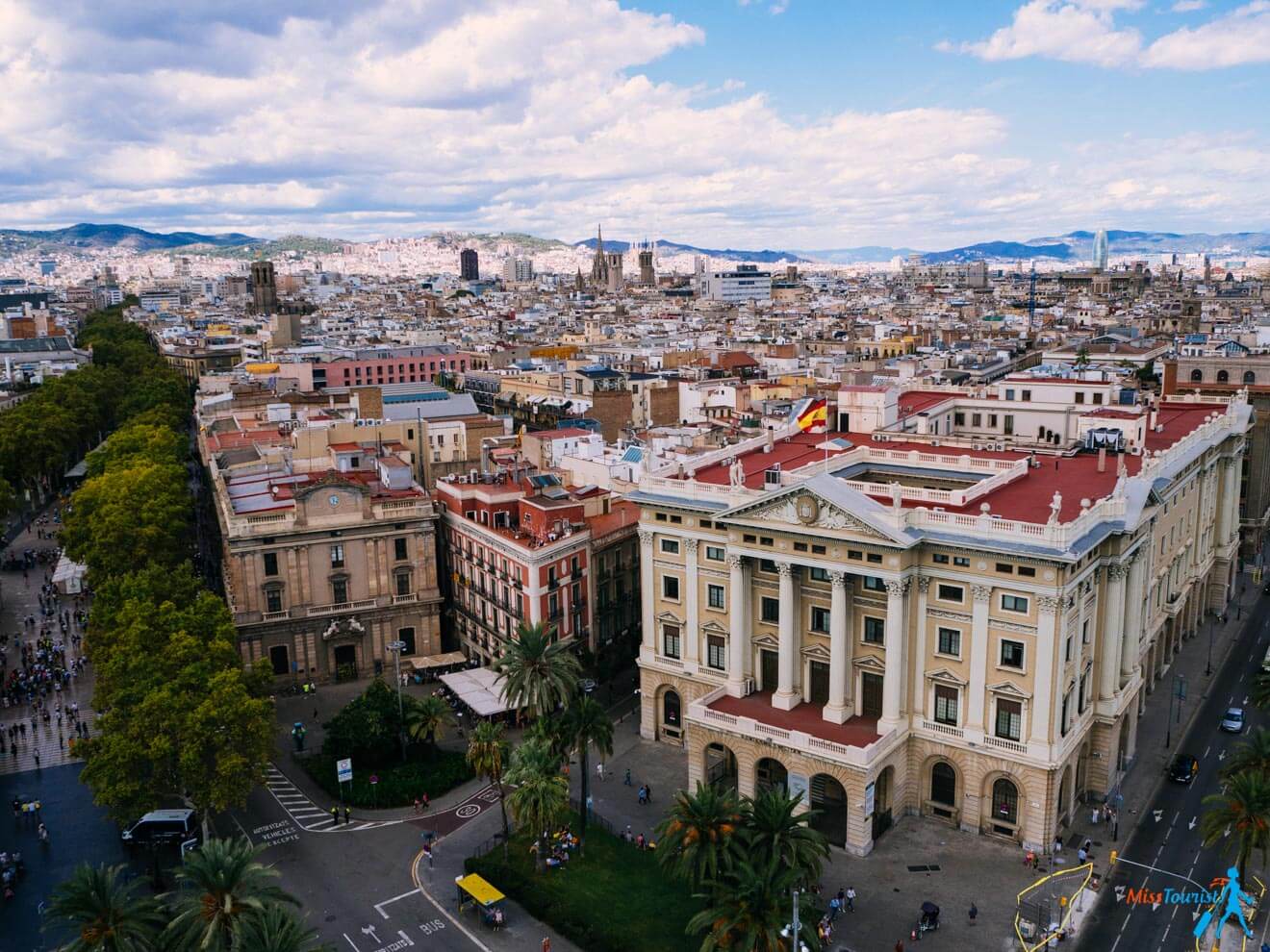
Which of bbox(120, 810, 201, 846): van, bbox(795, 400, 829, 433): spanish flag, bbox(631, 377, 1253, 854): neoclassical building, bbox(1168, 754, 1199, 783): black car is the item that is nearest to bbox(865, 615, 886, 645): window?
bbox(631, 377, 1253, 854): neoclassical building

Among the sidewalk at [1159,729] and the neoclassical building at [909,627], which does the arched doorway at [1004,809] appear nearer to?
the neoclassical building at [909,627]

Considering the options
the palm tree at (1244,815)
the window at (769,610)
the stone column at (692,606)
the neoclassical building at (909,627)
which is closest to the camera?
the palm tree at (1244,815)

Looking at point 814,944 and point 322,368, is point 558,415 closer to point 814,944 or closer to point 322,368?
point 322,368

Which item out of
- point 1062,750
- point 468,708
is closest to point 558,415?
point 468,708

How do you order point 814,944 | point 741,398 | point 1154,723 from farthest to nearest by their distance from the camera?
point 741,398, point 1154,723, point 814,944

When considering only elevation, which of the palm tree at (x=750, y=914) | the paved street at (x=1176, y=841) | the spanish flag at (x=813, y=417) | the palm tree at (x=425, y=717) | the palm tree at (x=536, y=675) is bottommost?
the paved street at (x=1176, y=841)

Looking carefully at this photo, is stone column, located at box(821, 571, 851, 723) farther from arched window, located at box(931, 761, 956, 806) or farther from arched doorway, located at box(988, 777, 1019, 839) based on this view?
arched doorway, located at box(988, 777, 1019, 839)

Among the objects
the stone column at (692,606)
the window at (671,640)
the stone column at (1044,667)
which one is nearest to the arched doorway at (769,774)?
the stone column at (692,606)
